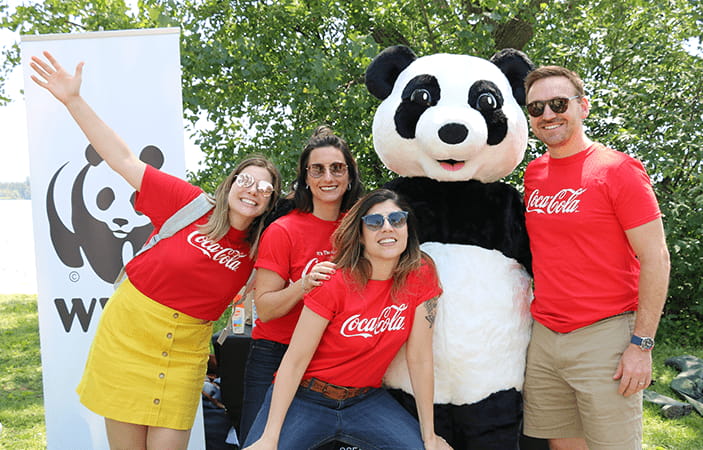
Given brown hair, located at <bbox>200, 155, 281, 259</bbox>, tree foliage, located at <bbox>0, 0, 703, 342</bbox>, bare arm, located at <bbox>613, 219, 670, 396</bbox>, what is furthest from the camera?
tree foliage, located at <bbox>0, 0, 703, 342</bbox>

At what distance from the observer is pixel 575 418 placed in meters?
2.52

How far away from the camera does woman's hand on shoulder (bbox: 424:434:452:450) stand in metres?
2.31

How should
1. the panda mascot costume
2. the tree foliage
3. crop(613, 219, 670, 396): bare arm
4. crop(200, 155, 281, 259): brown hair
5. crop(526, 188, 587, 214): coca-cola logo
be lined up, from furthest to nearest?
the tree foliage
crop(200, 155, 281, 259): brown hair
the panda mascot costume
crop(526, 188, 587, 214): coca-cola logo
crop(613, 219, 670, 396): bare arm

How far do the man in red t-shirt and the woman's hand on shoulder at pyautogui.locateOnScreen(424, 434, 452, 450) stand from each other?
48 cm

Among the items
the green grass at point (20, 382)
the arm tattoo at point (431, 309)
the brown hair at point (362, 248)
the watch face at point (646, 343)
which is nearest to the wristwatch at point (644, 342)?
the watch face at point (646, 343)

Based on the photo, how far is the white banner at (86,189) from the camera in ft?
11.8

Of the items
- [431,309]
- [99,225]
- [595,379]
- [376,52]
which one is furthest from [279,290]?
[376,52]

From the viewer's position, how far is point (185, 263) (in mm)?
2537

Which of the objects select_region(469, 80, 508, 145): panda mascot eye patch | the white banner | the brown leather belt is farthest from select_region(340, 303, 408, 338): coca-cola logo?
the white banner

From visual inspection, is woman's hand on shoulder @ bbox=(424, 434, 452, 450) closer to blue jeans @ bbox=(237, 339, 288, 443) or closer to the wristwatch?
blue jeans @ bbox=(237, 339, 288, 443)

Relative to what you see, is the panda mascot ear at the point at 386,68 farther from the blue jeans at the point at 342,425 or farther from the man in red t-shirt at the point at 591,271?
the blue jeans at the point at 342,425

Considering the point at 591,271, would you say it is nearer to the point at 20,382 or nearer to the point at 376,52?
the point at 376,52

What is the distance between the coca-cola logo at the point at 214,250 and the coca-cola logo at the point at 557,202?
1.33 m

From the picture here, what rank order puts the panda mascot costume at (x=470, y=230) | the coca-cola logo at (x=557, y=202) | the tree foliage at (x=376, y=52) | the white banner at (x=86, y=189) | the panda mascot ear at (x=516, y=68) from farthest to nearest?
the tree foliage at (x=376, y=52)
the white banner at (x=86, y=189)
the panda mascot ear at (x=516, y=68)
the panda mascot costume at (x=470, y=230)
the coca-cola logo at (x=557, y=202)
